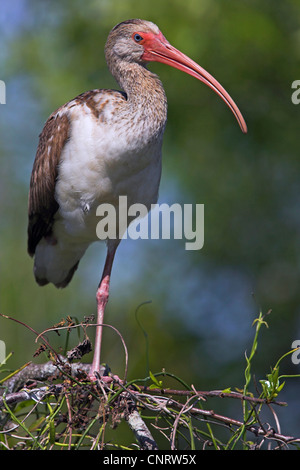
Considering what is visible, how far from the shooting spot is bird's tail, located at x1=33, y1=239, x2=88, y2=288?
20.4ft

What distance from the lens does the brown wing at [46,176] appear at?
530 cm

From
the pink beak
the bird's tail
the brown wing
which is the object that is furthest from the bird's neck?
the bird's tail

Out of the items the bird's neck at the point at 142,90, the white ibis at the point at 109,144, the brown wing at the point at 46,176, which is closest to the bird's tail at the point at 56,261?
the brown wing at the point at 46,176

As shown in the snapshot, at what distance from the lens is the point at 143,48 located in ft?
17.9

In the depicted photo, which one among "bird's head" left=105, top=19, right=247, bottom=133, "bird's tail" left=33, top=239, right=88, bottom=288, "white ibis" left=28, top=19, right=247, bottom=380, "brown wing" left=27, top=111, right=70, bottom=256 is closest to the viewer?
"white ibis" left=28, top=19, right=247, bottom=380

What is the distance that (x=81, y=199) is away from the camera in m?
5.32

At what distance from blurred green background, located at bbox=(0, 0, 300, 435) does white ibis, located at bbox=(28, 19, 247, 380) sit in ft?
7.35

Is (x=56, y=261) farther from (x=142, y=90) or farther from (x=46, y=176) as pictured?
(x=142, y=90)

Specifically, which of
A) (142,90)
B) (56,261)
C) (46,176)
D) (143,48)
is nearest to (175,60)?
(143,48)

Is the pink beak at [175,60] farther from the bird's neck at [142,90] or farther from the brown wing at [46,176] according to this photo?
the brown wing at [46,176]

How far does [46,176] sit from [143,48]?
3.82ft

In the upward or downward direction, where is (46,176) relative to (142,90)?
downward

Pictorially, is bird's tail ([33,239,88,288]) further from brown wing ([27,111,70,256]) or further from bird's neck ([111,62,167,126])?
bird's neck ([111,62,167,126])
